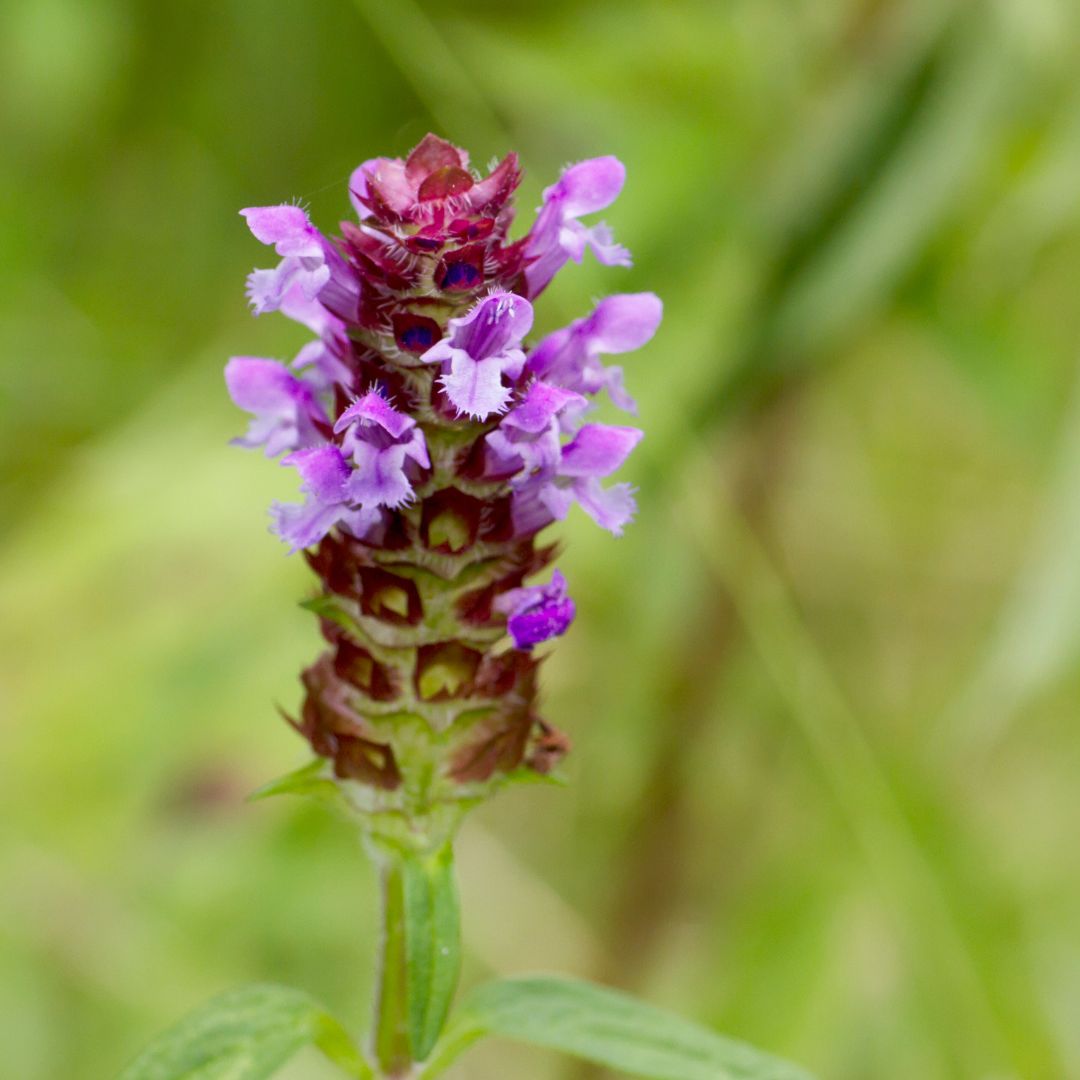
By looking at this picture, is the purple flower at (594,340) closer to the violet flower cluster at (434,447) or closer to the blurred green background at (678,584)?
the violet flower cluster at (434,447)

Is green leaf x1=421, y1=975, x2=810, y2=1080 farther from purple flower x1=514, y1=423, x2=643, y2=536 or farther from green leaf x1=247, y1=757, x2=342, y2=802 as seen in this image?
purple flower x1=514, y1=423, x2=643, y2=536

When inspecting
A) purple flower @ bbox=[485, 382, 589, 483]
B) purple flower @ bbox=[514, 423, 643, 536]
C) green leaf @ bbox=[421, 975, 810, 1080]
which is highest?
purple flower @ bbox=[485, 382, 589, 483]

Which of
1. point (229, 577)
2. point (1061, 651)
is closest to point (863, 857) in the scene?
point (1061, 651)

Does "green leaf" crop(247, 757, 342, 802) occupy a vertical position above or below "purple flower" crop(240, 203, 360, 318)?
below

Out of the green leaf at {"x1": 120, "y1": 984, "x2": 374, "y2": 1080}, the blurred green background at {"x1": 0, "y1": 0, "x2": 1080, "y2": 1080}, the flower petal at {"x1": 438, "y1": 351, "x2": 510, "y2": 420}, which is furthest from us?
the blurred green background at {"x1": 0, "y1": 0, "x2": 1080, "y2": 1080}

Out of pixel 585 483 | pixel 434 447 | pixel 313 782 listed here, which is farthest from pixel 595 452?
pixel 313 782

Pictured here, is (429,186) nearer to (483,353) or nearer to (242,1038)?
(483,353)

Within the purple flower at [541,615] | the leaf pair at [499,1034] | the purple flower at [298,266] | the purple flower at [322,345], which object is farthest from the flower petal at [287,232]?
the leaf pair at [499,1034]

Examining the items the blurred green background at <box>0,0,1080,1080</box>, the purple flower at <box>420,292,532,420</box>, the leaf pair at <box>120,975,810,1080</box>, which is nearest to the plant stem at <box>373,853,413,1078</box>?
the leaf pair at <box>120,975,810,1080</box>
